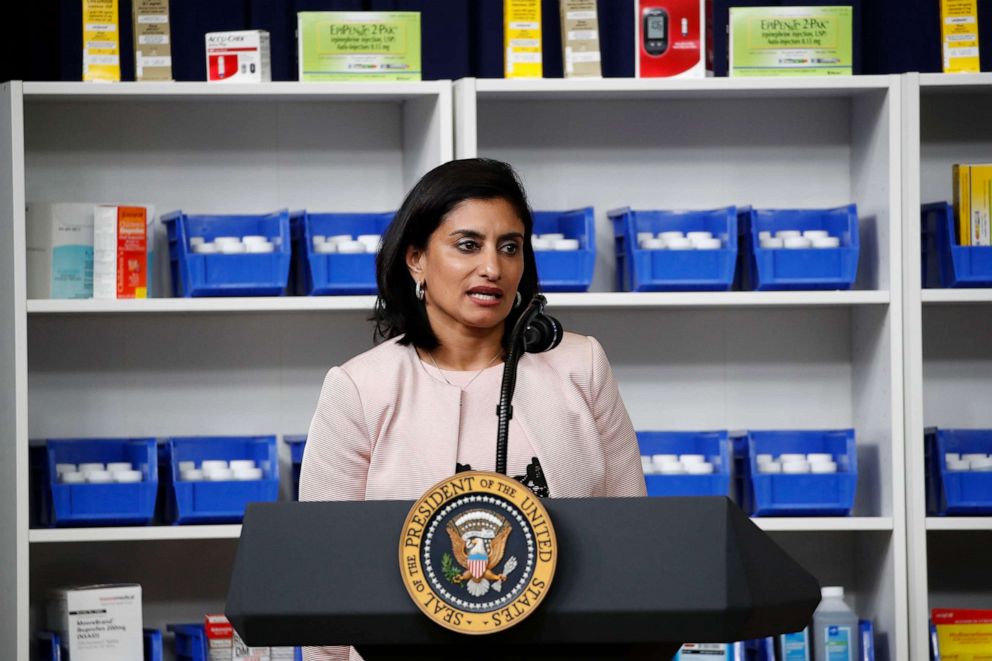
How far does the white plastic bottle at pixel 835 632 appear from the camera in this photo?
2.78 m

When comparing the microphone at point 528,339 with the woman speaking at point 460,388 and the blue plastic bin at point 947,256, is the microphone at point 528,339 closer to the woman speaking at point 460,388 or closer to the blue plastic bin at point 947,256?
the woman speaking at point 460,388

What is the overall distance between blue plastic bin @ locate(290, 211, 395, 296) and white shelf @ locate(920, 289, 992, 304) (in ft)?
3.88

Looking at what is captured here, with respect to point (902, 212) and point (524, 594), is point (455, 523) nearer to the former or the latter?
point (524, 594)

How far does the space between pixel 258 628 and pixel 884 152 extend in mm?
2240

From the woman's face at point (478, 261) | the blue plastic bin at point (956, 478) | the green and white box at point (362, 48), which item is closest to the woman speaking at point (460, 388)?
the woman's face at point (478, 261)

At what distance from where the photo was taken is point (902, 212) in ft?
9.12

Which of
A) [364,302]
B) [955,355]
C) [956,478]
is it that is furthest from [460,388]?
[955,355]

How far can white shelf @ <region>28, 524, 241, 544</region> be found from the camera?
264 centimetres

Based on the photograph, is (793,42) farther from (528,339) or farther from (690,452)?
(528,339)

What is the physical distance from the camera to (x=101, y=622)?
2.68 m

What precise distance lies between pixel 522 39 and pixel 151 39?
2.58ft

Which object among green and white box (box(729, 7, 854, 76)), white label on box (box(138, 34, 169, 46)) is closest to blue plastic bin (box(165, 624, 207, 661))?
white label on box (box(138, 34, 169, 46))

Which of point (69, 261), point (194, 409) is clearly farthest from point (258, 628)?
point (194, 409)

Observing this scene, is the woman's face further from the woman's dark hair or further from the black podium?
the black podium
